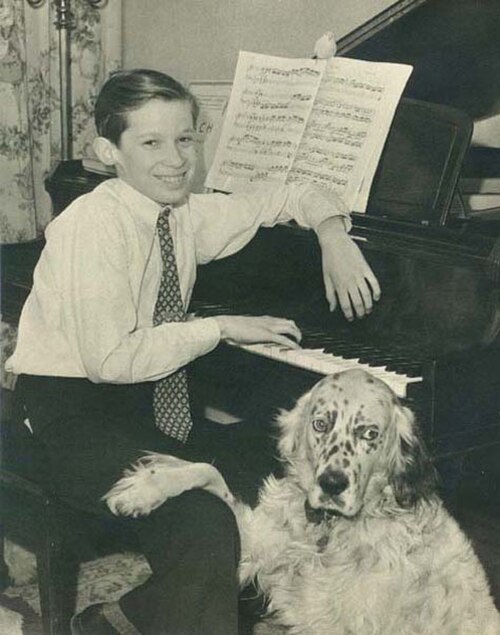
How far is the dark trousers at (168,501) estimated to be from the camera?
1.75m

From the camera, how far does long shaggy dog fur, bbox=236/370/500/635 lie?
1.76 m

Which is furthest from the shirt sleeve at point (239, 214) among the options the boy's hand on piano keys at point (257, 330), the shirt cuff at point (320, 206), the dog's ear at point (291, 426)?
the dog's ear at point (291, 426)

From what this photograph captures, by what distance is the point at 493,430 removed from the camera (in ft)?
6.42

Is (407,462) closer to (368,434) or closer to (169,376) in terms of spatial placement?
(368,434)

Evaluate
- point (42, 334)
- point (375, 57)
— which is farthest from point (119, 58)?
point (42, 334)

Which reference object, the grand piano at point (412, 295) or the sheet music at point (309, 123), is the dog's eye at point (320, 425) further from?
the sheet music at point (309, 123)

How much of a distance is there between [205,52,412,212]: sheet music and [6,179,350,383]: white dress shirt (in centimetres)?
10

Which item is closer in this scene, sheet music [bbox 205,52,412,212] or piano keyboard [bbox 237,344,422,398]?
piano keyboard [bbox 237,344,422,398]

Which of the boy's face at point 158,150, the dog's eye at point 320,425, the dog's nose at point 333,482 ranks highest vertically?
the boy's face at point 158,150

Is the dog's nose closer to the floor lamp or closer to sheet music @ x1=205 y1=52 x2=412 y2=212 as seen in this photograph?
sheet music @ x1=205 y1=52 x2=412 y2=212

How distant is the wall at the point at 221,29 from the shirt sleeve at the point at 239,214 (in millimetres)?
1089

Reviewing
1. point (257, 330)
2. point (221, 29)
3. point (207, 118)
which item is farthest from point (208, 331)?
point (221, 29)

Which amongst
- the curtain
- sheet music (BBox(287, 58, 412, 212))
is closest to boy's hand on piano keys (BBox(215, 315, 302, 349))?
sheet music (BBox(287, 58, 412, 212))

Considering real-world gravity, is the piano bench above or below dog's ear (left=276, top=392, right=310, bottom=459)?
below
